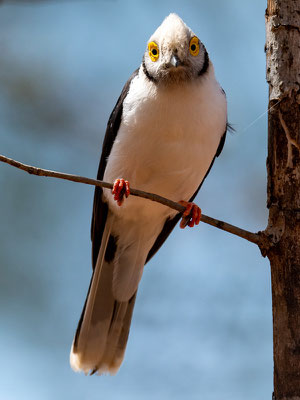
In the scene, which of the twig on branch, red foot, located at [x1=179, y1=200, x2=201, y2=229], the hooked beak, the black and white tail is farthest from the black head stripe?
the twig on branch

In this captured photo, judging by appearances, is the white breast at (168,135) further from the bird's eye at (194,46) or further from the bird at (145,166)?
the bird's eye at (194,46)

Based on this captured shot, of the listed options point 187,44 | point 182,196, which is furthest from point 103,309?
point 187,44

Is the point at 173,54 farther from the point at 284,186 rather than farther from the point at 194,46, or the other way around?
the point at 284,186

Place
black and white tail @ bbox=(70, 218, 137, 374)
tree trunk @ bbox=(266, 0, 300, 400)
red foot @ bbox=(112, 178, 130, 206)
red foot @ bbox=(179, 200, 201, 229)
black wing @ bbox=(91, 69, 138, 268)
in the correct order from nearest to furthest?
tree trunk @ bbox=(266, 0, 300, 400) < red foot @ bbox=(112, 178, 130, 206) < red foot @ bbox=(179, 200, 201, 229) < black wing @ bbox=(91, 69, 138, 268) < black and white tail @ bbox=(70, 218, 137, 374)

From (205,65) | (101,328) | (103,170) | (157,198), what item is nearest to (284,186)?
(157,198)

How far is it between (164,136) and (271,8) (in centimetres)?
110

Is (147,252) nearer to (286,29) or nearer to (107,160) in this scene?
(107,160)

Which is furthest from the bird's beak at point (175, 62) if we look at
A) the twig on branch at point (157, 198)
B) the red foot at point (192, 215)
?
the twig on branch at point (157, 198)

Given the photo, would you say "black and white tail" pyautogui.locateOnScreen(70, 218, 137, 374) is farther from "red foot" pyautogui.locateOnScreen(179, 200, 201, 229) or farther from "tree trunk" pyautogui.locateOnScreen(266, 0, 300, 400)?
"tree trunk" pyautogui.locateOnScreen(266, 0, 300, 400)

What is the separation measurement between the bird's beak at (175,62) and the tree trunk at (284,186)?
32.8 inches

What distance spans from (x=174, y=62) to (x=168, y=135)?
461 mm

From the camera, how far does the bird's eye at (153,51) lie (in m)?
3.95

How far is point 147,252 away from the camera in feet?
15.4

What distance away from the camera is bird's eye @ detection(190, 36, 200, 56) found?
396 cm
